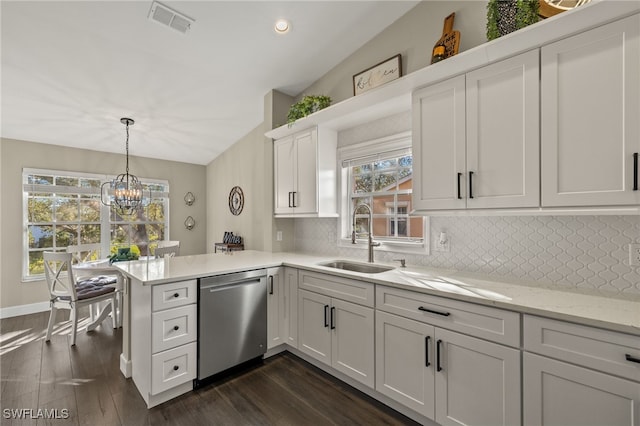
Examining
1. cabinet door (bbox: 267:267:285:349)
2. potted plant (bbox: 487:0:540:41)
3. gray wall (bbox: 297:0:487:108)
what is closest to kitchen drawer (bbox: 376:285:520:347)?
cabinet door (bbox: 267:267:285:349)

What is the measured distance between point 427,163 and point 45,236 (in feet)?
17.6

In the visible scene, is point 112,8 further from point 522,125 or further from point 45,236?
point 45,236

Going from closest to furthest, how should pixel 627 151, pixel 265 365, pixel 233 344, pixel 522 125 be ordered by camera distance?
pixel 627 151, pixel 522 125, pixel 233 344, pixel 265 365

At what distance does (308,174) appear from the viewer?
305cm

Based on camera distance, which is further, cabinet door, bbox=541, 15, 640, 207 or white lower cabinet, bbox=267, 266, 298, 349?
white lower cabinet, bbox=267, 266, 298, 349

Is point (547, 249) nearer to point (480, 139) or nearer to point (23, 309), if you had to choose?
point (480, 139)

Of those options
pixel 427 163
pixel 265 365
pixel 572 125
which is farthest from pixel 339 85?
pixel 265 365

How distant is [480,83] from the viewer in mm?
1801

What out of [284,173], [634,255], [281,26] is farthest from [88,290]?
[634,255]

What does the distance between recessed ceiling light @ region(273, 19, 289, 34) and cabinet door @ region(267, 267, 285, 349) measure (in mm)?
2167

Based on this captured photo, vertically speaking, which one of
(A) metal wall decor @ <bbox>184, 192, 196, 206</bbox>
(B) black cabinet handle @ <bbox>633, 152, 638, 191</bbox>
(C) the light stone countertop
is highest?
(A) metal wall decor @ <bbox>184, 192, 196, 206</bbox>

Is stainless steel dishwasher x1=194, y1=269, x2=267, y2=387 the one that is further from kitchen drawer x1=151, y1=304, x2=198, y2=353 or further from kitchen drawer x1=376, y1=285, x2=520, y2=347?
kitchen drawer x1=376, y1=285, x2=520, y2=347

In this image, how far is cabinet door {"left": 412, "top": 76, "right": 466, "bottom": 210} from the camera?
74.2 inches

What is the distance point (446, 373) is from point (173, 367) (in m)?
1.86
